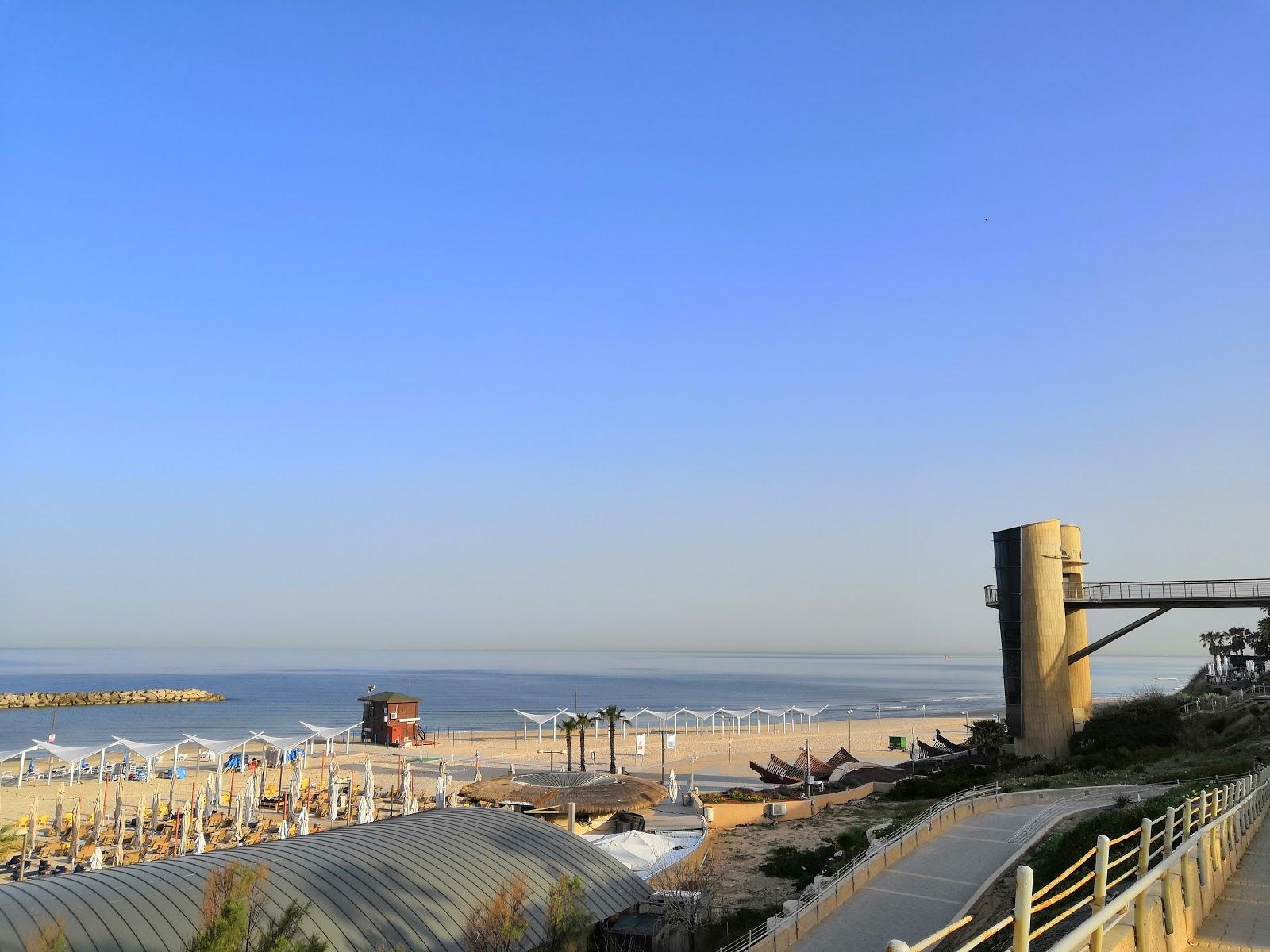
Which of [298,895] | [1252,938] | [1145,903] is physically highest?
[1145,903]

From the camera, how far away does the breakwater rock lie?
124 metres

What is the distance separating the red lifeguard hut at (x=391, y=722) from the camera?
67250 mm

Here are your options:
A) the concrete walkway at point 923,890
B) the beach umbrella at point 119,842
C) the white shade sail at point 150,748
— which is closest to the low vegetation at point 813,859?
the concrete walkway at point 923,890

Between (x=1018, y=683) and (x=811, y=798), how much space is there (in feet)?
34.7

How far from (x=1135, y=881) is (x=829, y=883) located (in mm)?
13058

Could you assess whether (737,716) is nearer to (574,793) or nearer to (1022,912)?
(574,793)

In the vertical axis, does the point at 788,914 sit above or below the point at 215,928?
below

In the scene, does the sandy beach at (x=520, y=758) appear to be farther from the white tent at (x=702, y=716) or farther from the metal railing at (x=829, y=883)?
the metal railing at (x=829, y=883)

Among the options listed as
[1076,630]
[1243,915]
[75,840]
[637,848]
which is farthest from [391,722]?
[1243,915]

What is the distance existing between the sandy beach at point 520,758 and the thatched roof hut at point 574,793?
10849 mm

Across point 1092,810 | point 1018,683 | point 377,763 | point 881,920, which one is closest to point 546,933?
point 881,920

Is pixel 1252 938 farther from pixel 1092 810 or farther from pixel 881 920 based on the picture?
pixel 1092 810

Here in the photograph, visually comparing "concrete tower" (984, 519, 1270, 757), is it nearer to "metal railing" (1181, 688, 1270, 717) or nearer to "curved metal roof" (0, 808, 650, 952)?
"metal railing" (1181, 688, 1270, 717)

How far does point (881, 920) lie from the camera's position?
15.7 metres
